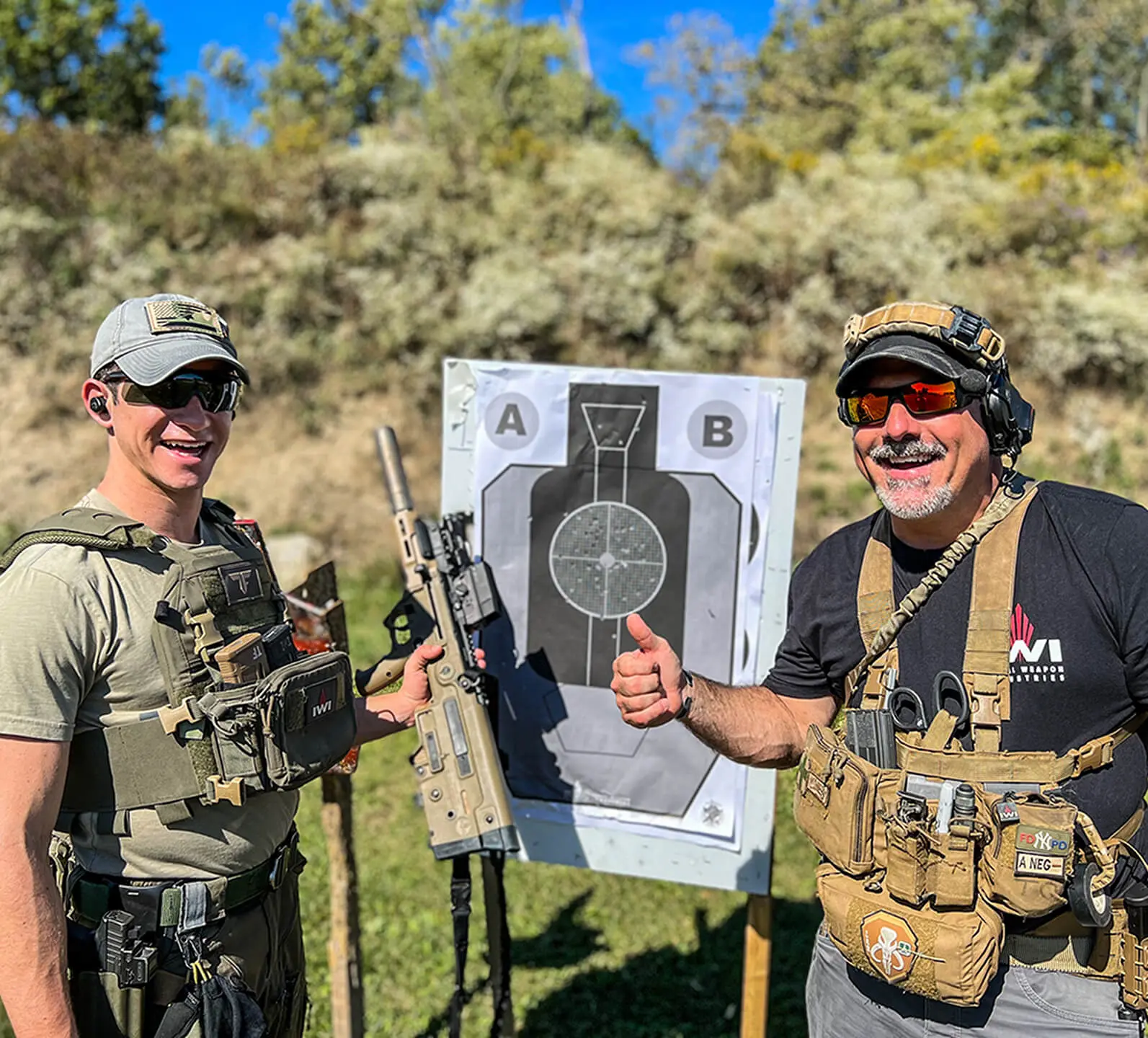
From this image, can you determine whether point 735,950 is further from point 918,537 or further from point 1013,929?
point 918,537

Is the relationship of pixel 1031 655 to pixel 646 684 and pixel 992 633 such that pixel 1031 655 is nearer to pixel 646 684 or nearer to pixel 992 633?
pixel 992 633

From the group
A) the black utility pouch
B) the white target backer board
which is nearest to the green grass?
the white target backer board

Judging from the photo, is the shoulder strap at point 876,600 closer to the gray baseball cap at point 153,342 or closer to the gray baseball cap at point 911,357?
the gray baseball cap at point 911,357

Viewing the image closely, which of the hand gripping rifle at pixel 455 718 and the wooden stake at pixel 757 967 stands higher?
the hand gripping rifle at pixel 455 718

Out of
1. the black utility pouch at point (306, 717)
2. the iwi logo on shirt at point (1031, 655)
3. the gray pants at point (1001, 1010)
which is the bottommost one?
the gray pants at point (1001, 1010)

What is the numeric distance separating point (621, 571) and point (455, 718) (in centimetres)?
75

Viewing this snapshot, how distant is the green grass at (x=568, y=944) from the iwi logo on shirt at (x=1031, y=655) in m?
1.73

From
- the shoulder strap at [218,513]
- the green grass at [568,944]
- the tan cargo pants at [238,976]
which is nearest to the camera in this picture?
the tan cargo pants at [238,976]

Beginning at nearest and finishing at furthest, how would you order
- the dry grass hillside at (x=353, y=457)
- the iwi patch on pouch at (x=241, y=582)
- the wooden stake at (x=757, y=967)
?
1. the iwi patch on pouch at (x=241, y=582)
2. the wooden stake at (x=757, y=967)
3. the dry grass hillside at (x=353, y=457)

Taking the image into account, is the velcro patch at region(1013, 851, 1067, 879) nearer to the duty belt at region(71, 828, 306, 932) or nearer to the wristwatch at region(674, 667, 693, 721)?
the wristwatch at region(674, 667, 693, 721)

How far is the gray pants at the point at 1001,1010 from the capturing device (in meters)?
1.98

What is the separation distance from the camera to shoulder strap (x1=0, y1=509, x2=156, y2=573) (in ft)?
6.30

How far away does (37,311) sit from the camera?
42.0ft

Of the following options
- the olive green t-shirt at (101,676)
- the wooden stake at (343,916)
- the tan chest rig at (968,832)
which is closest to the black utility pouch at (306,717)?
the olive green t-shirt at (101,676)
